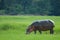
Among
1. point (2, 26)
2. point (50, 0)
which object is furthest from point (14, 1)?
point (2, 26)

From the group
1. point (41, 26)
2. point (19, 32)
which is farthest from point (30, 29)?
point (19, 32)

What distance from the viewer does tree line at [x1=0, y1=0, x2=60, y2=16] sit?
27.1 metres

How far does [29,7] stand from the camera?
29.3 m

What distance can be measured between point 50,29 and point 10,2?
19.1 meters

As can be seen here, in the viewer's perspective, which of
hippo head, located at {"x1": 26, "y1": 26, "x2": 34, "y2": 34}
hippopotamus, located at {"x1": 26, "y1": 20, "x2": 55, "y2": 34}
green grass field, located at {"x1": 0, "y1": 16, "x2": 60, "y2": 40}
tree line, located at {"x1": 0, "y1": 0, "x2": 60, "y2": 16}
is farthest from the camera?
tree line, located at {"x1": 0, "y1": 0, "x2": 60, "y2": 16}

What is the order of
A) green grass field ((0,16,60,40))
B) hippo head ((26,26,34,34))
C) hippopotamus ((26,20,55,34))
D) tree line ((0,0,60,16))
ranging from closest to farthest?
green grass field ((0,16,60,40)) → hippo head ((26,26,34,34)) → hippopotamus ((26,20,55,34)) → tree line ((0,0,60,16))

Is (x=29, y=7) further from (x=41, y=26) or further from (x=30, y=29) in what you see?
(x=30, y=29)

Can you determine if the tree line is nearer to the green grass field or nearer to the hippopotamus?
the green grass field

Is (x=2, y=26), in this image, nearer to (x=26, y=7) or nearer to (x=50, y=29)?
(x=50, y=29)

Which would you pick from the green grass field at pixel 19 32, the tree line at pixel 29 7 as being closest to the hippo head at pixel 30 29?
the green grass field at pixel 19 32

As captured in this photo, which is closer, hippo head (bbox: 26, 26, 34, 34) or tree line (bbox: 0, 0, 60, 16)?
hippo head (bbox: 26, 26, 34, 34)

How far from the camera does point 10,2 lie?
1204 inches

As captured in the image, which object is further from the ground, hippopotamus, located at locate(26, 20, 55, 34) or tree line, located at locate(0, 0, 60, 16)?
hippopotamus, located at locate(26, 20, 55, 34)

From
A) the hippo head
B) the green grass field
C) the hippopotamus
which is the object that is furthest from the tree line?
the hippo head
